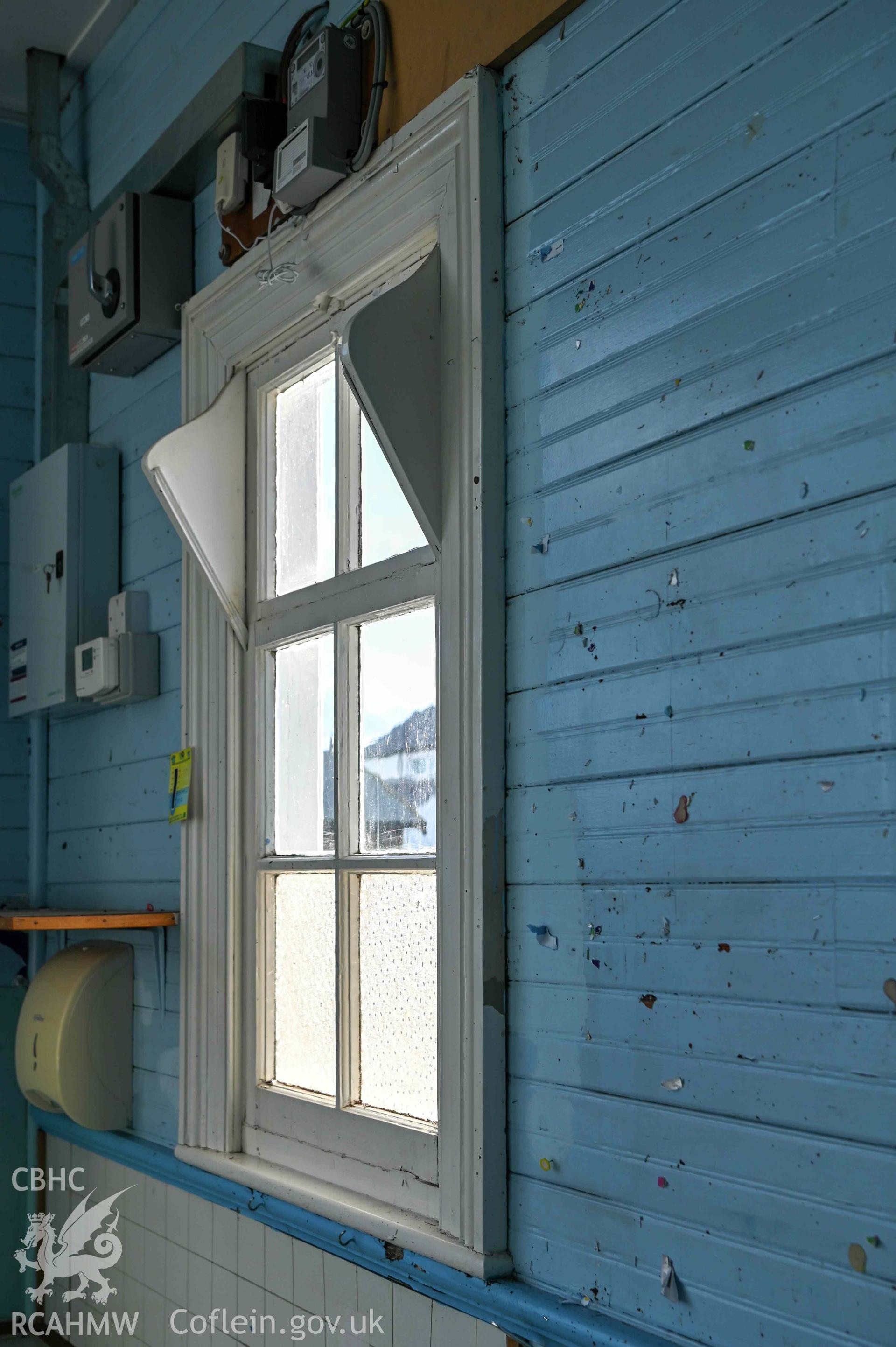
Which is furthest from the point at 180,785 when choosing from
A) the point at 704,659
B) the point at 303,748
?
the point at 704,659

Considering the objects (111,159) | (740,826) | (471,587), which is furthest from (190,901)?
(111,159)

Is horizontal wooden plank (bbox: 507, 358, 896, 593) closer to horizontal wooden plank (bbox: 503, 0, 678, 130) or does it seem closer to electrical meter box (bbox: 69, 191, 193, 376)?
horizontal wooden plank (bbox: 503, 0, 678, 130)

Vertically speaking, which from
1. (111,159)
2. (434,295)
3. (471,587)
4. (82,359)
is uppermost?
(111,159)

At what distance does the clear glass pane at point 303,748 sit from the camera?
229 centimetres

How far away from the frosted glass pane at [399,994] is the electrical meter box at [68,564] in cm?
136

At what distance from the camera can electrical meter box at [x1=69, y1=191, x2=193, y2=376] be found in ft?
9.25

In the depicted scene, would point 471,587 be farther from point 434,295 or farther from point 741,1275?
point 741,1275

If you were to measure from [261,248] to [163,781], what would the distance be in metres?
1.18

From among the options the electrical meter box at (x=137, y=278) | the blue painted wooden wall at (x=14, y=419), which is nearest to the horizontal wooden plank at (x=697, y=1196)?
the electrical meter box at (x=137, y=278)

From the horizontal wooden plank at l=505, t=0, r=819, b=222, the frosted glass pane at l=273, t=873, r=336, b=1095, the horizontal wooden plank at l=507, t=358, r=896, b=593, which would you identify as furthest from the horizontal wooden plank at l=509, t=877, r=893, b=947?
the horizontal wooden plank at l=505, t=0, r=819, b=222

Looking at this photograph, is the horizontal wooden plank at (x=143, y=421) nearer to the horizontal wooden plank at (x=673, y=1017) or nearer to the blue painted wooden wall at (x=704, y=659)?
the blue painted wooden wall at (x=704, y=659)

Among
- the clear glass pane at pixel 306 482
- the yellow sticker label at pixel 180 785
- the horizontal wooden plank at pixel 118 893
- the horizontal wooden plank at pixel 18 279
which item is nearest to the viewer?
the clear glass pane at pixel 306 482

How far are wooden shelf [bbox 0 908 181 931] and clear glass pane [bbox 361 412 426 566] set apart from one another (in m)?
0.95

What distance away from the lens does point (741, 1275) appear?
1334 mm
